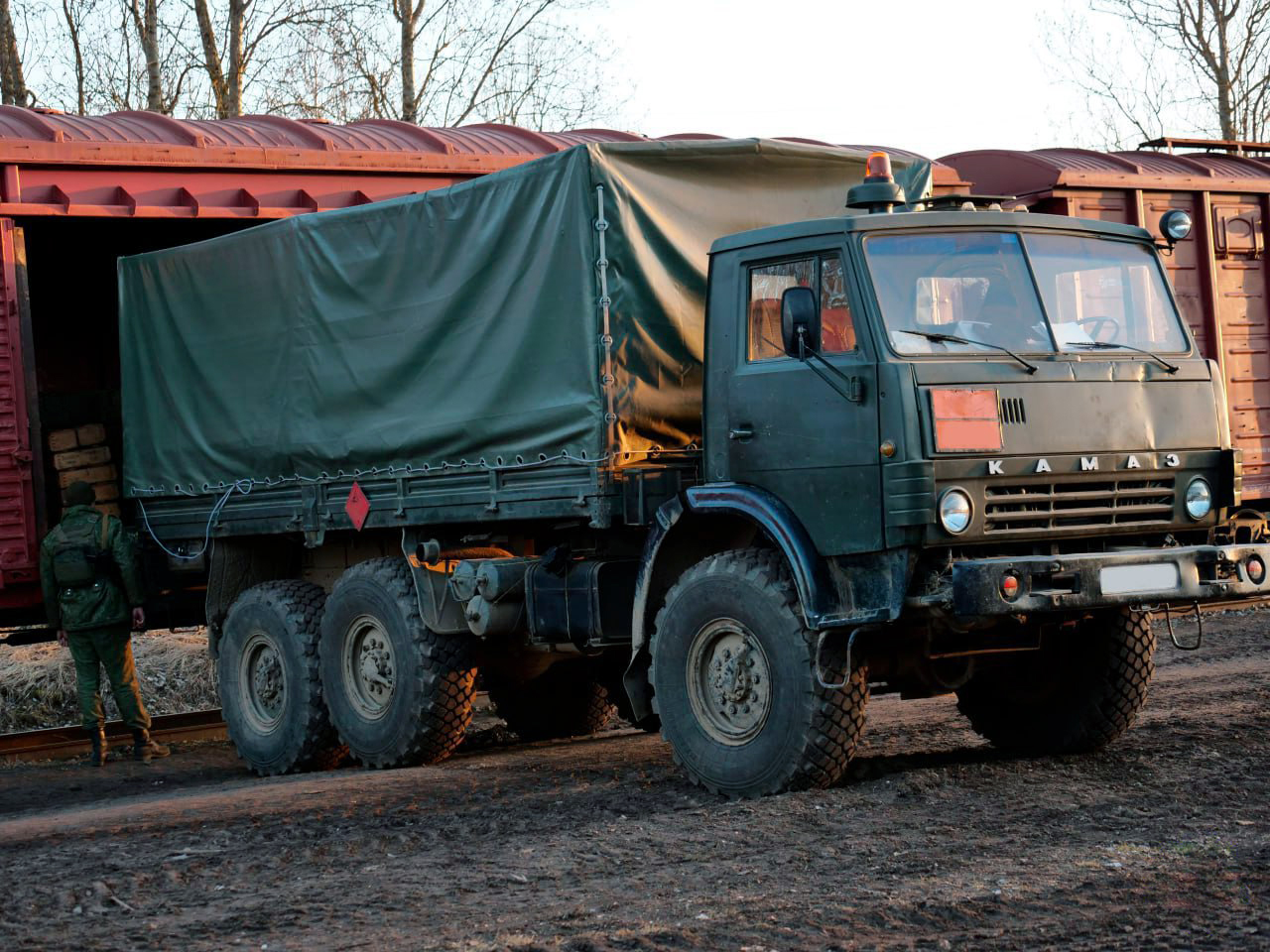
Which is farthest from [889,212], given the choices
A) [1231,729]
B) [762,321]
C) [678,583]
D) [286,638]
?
[286,638]

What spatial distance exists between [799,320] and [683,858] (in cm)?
237

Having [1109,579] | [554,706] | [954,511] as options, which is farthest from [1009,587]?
[554,706]

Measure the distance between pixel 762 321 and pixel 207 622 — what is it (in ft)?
17.3

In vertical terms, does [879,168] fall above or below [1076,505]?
above

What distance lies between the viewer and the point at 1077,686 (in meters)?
8.46

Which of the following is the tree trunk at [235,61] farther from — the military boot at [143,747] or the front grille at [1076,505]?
the front grille at [1076,505]

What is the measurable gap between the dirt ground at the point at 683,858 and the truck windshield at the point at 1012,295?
6.50ft

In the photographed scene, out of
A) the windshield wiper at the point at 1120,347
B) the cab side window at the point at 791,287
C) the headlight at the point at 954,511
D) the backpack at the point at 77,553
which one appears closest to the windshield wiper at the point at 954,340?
the cab side window at the point at 791,287

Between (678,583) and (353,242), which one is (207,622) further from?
(678,583)

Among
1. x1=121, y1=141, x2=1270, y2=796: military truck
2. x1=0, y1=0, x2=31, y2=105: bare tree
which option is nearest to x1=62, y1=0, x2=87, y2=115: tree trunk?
x1=0, y1=0, x2=31, y2=105: bare tree

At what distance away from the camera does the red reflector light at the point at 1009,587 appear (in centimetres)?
684

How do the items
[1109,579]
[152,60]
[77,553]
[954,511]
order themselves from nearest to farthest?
[954,511], [1109,579], [77,553], [152,60]

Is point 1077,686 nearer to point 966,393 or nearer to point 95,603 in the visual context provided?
point 966,393

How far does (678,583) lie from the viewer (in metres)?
7.86
